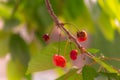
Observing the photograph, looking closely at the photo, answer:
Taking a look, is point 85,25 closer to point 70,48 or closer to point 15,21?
point 15,21

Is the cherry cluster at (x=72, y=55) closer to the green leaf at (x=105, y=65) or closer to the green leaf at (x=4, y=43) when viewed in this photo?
the green leaf at (x=105, y=65)

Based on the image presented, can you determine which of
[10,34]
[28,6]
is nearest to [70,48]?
[28,6]

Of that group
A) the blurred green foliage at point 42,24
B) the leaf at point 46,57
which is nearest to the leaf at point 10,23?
the blurred green foliage at point 42,24

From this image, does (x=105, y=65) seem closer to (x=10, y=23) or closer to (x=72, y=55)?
(x=72, y=55)

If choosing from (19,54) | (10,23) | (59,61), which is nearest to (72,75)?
(59,61)

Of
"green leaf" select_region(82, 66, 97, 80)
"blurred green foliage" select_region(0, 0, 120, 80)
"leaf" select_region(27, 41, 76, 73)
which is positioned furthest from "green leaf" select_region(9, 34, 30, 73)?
"green leaf" select_region(82, 66, 97, 80)

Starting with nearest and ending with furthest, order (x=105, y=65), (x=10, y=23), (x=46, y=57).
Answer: (x=105, y=65) → (x=46, y=57) → (x=10, y=23)
